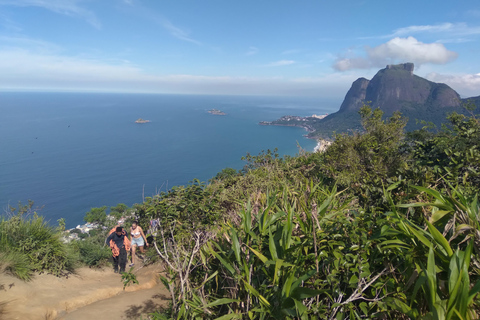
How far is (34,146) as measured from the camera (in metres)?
86.6

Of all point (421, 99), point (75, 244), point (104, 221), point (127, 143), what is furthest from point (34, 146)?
point (421, 99)

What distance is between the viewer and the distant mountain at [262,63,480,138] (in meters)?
94.9

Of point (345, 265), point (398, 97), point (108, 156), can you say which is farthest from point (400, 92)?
point (345, 265)

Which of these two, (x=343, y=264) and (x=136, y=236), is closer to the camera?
(x=343, y=264)

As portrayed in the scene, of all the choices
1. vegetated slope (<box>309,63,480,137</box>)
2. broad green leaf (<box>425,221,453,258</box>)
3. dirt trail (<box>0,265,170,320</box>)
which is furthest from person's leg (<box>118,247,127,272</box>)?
vegetated slope (<box>309,63,480,137</box>)

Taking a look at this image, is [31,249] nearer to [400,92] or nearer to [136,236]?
[136,236]

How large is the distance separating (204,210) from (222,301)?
3641 mm

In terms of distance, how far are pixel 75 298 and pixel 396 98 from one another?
128 metres

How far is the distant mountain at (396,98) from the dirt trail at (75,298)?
8717 cm

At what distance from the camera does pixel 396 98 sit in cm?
11094

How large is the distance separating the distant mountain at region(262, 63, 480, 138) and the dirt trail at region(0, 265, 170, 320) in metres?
87.2

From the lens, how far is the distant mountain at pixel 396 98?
311 ft

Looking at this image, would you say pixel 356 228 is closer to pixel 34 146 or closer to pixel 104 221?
pixel 104 221

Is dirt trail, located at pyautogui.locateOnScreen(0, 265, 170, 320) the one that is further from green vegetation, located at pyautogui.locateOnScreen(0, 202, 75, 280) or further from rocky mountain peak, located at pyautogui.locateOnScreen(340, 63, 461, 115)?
rocky mountain peak, located at pyautogui.locateOnScreen(340, 63, 461, 115)
